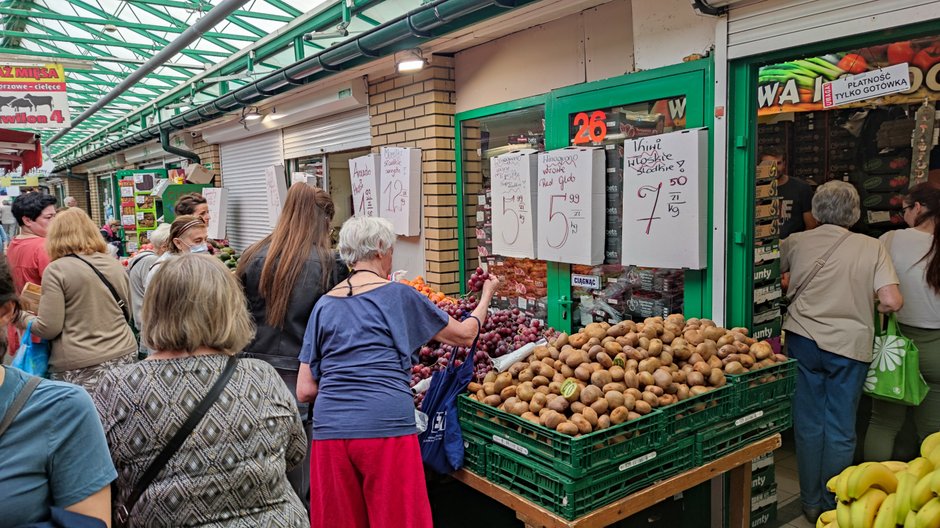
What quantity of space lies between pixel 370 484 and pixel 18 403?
163cm

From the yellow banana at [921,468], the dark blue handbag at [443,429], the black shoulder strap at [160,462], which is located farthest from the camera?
the dark blue handbag at [443,429]

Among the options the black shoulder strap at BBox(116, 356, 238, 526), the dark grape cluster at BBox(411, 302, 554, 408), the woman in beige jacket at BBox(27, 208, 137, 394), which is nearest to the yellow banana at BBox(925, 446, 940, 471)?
the dark grape cluster at BBox(411, 302, 554, 408)

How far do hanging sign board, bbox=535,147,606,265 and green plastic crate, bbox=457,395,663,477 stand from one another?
1.72m

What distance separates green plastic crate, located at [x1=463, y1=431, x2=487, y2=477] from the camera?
115 inches

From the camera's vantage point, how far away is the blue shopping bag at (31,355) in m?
3.89

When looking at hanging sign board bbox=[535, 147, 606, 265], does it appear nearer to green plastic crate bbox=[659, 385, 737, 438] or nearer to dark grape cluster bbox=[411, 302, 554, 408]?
dark grape cluster bbox=[411, 302, 554, 408]

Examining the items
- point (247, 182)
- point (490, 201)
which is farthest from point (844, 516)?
point (247, 182)

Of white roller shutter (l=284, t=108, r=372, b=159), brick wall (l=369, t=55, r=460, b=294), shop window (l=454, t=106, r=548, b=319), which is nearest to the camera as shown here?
shop window (l=454, t=106, r=548, b=319)

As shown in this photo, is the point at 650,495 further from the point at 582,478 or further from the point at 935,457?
the point at 935,457

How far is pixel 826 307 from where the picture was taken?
3.88 metres

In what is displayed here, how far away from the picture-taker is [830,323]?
12.8 ft

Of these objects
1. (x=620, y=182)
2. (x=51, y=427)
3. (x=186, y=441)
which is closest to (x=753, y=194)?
(x=620, y=182)

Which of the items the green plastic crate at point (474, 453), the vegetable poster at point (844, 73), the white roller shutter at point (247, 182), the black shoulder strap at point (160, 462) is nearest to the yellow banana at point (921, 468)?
the green plastic crate at point (474, 453)

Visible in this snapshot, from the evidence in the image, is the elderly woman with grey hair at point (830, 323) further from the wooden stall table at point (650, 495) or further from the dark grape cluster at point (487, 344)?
the dark grape cluster at point (487, 344)
